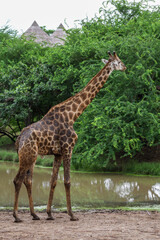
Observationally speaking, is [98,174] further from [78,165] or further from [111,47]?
[111,47]

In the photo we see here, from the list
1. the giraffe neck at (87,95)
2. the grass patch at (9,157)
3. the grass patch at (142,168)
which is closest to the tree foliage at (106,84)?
the grass patch at (142,168)

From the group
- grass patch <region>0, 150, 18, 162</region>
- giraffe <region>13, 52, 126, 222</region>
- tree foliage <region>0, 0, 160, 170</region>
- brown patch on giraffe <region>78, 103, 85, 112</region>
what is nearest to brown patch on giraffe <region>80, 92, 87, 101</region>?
giraffe <region>13, 52, 126, 222</region>

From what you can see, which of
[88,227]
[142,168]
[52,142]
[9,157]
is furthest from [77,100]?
[9,157]

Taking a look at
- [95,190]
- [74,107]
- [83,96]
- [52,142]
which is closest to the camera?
[52,142]

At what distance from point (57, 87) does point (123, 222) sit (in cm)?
1093

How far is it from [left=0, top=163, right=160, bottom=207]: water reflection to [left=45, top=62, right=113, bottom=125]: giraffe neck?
2.45 m

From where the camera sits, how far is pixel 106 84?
1386 cm

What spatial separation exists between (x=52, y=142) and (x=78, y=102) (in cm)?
91

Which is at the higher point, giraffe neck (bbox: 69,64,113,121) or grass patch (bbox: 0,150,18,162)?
giraffe neck (bbox: 69,64,113,121)

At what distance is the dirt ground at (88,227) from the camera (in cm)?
484

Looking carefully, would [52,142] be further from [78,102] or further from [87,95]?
[87,95]

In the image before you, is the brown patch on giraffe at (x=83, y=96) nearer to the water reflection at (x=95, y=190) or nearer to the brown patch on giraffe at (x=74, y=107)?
the brown patch on giraffe at (x=74, y=107)

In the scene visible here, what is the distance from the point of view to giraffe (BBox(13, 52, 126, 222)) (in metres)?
5.92

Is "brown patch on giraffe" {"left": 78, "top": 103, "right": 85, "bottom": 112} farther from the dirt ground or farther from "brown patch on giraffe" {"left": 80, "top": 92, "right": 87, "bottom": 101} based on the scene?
the dirt ground
